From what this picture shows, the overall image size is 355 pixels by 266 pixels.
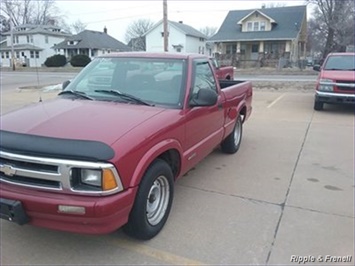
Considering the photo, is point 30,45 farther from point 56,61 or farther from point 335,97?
point 335,97

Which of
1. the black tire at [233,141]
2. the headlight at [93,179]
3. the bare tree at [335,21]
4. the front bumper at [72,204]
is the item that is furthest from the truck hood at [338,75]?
the bare tree at [335,21]

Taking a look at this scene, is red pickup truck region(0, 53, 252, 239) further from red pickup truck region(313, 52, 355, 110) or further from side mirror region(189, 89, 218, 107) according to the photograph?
red pickup truck region(313, 52, 355, 110)

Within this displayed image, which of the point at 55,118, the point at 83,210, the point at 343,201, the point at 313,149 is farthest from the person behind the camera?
the point at 313,149

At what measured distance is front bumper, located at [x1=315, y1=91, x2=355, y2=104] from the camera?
10.0m

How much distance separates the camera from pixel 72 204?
266 cm

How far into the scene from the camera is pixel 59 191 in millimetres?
2742

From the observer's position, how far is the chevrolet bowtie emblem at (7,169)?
2836mm

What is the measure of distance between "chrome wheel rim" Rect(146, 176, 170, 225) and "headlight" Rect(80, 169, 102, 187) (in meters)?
0.71

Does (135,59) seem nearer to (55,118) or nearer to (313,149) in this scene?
(55,118)

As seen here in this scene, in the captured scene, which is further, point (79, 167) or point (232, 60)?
point (232, 60)

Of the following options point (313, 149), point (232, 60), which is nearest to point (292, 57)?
point (232, 60)

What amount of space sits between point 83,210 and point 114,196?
0.25 meters

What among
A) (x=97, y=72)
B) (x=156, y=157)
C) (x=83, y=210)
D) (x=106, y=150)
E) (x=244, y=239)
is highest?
(x=97, y=72)

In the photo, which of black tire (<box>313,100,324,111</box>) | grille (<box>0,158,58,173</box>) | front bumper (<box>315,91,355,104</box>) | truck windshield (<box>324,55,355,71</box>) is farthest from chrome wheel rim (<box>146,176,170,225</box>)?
truck windshield (<box>324,55,355,71</box>)
